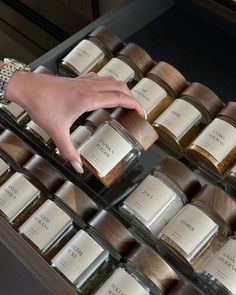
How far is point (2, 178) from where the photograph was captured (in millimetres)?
898

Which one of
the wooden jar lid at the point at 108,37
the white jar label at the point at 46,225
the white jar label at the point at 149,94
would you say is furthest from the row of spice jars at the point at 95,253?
the wooden jar lid at the point at 108,37

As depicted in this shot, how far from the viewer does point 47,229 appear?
0.81 metres

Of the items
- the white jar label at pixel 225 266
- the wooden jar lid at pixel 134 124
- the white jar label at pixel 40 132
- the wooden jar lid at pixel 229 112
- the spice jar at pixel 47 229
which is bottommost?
the spice jar at pixel 47 229

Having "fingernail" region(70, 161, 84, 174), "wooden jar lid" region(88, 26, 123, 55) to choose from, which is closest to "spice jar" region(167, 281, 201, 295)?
"fingernail" region(70, 161, 84, 174)

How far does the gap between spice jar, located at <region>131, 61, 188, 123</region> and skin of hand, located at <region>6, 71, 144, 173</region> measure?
121 mm

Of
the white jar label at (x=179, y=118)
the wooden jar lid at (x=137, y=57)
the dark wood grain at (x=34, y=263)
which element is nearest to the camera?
the dark wood grain at (x=34, y=263)

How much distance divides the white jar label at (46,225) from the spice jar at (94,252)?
3cm

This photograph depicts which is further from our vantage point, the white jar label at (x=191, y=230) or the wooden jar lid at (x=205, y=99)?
the wooden jar lid at (x=205, y=99)

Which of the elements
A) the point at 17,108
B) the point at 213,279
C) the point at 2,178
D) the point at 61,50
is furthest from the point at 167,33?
the point at 213,279

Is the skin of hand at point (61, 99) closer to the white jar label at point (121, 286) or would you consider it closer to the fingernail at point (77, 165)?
the fingernail at point (77, 165)

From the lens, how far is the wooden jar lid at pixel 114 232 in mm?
794

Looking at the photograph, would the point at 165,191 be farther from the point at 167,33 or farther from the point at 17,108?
the point at 167,33

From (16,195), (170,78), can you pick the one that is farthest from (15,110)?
(170,78)

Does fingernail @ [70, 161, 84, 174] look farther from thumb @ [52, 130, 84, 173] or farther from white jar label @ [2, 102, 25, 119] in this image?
white jar label @ [2, 102, 25, 119]
